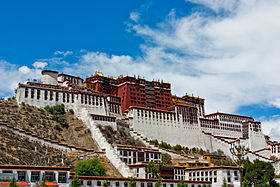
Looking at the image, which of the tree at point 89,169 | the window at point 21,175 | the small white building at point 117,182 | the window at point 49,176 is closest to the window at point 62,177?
the window at point 49,176

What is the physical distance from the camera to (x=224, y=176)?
2721 inches

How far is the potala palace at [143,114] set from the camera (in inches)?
3757

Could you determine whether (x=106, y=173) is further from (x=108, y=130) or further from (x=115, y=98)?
(x=115, y=98)

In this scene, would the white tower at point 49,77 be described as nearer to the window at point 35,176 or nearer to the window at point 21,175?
the window at point 35,176

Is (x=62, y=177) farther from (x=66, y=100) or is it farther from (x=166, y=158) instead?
(x=66, y=100)

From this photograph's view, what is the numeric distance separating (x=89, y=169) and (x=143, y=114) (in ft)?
153

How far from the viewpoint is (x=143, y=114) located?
4348 inches

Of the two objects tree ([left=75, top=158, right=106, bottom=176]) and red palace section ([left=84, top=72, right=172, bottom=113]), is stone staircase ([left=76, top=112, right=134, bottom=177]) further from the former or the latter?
red palace section ([left=84, top=72, right=172, bottom=113])

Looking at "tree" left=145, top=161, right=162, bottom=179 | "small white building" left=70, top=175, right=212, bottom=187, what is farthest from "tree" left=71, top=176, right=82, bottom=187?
"tree" left=145, top=161, right=162, bottom=179

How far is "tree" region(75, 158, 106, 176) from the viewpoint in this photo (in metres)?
65.0

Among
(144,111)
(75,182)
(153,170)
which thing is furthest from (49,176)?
(144,111)

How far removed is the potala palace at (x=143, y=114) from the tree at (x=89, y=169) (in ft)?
40.7

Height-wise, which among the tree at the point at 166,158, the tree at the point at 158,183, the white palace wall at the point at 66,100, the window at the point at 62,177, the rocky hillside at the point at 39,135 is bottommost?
the tree at the point at 158,183

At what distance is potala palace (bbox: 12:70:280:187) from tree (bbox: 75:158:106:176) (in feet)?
40.7
